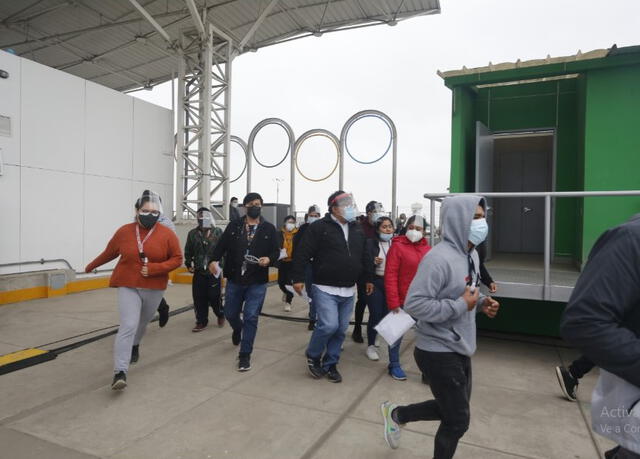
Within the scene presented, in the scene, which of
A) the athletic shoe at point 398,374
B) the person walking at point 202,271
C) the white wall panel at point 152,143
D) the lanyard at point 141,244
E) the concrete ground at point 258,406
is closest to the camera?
the concrete ground at point 258,406

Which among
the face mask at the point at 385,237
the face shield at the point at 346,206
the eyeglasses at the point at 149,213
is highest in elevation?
the face shield at the point at 346,206

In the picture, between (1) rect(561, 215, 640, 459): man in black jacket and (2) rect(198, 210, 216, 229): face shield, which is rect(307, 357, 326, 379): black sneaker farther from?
(1) rect(561, 215, 640, 459): man in black jacket

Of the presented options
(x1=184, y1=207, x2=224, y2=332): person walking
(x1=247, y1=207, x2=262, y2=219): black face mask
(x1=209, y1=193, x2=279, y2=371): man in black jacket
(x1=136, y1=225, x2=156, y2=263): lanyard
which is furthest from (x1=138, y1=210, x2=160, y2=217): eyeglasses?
(x1=184, y1=207, x2=224, y2=332): person walking

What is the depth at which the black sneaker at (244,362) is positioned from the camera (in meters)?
4.46

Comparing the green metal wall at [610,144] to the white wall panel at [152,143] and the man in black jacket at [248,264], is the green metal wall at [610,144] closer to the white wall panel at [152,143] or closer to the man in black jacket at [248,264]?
the man in black jacket at [248,264]

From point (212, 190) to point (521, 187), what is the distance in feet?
28.2

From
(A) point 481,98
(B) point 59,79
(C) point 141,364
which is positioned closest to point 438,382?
(C) point 141,364

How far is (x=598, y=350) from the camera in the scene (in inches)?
49.8

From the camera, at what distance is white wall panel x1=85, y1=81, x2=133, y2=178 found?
9945 mm

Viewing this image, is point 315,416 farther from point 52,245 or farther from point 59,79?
point 59,79

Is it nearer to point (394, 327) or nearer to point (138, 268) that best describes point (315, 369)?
point (394, 327)

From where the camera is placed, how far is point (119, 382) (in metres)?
3.75

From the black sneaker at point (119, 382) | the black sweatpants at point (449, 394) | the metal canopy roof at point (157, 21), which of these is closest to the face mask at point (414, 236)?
the black sweatpants at point (449, 394)

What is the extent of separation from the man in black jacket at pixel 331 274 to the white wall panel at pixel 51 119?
24.4 feet
